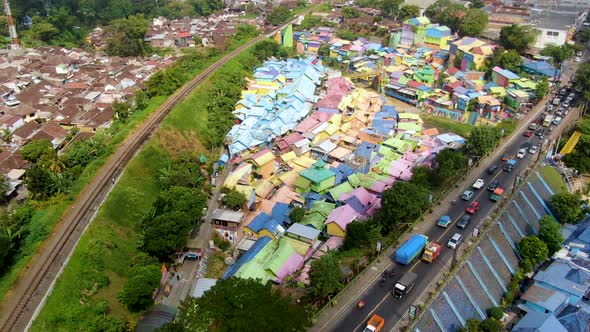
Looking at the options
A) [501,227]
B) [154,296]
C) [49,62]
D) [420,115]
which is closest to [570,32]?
[420,115]

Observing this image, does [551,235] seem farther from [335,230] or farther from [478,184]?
[335,230]

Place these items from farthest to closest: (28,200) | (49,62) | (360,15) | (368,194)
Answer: (360,15), (49,62), (368,194), (28,200)

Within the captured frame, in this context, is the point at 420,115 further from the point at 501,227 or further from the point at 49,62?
the point at 49,62

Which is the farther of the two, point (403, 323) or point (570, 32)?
point (570, 32)

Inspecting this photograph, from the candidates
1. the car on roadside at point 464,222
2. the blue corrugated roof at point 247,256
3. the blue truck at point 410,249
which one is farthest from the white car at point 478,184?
the blue corrugated roof at point 247,256

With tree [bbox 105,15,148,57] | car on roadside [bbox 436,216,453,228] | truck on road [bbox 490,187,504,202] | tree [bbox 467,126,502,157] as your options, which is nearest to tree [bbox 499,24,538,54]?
tree [bbox 467,126,502,157]

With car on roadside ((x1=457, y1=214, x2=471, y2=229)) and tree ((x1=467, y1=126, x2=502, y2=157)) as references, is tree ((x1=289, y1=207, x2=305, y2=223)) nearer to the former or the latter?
car on roadside ((x1=457, y1=214, x2=471, y2=229))

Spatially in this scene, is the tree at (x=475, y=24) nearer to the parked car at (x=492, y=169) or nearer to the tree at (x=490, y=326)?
the parked car at (x=492, y=169)
